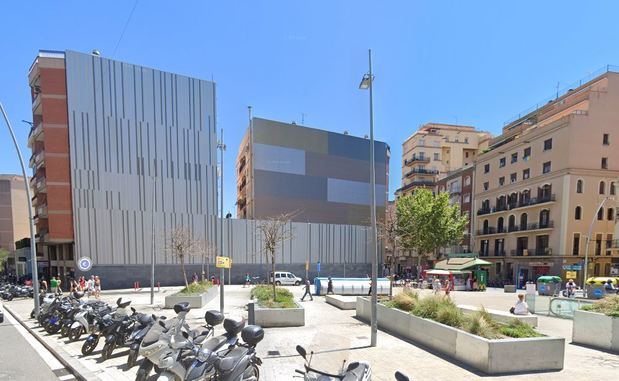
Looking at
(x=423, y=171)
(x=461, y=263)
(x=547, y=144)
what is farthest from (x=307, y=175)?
(x=423, y=171)

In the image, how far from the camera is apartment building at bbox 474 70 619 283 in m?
34.3

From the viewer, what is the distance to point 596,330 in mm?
8688

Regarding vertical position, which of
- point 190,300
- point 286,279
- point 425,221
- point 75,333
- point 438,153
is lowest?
point 286,279

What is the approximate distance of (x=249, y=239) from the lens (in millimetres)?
36656

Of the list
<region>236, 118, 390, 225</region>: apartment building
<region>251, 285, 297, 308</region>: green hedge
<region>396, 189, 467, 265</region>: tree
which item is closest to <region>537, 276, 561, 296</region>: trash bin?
<region>396, 189, 467, 265</region>: tree

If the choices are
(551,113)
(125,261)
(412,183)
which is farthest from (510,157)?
(125,261)

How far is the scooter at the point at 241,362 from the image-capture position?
484 centimetres

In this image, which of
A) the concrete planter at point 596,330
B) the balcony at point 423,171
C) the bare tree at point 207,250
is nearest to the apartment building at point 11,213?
the bare tree at point 207,250

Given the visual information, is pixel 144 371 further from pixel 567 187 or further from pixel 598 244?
pixel 598 244

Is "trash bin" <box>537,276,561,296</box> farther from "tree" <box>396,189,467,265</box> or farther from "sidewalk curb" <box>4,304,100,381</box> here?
"sidewalk curb" <box>4,304,100,381</box>

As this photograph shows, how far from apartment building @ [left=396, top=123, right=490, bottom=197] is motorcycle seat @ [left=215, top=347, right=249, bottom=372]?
62.8 meters

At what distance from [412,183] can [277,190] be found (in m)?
32.8

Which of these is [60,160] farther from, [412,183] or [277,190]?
[412,183]

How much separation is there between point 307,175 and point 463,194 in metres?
24.8
